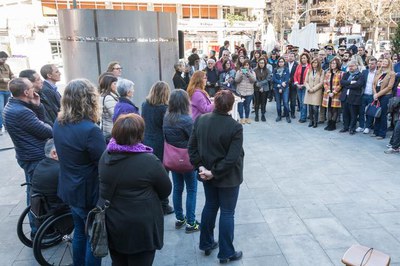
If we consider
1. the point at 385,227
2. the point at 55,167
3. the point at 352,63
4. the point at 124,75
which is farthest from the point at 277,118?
the point at 55,167

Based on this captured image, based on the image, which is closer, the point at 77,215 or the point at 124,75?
the point at 77,215

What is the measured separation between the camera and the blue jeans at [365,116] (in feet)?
26.3

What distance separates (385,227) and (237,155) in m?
2.35

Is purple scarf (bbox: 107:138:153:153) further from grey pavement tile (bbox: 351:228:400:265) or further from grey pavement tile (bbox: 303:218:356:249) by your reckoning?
grey pavement tile (bbox: 351:228:400:265)

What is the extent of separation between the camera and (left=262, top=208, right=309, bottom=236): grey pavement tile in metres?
4.16

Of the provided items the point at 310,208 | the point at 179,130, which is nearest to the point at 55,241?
the point at 179,130

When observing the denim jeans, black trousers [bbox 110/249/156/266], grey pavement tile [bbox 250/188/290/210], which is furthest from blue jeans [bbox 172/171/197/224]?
the denim jeans

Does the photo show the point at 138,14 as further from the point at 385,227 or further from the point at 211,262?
the point at 385,227

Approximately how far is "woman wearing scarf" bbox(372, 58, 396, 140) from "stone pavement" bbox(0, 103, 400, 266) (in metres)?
0.41

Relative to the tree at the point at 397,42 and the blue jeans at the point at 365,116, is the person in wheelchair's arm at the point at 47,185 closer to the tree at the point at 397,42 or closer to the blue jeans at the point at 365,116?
the blue jeans at the point at 365,116

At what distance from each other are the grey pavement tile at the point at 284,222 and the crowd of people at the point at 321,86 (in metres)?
3.44

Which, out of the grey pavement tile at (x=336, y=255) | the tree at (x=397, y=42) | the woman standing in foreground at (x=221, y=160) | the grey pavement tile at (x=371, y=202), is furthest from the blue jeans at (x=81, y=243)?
the tree at (x=397, y=42)

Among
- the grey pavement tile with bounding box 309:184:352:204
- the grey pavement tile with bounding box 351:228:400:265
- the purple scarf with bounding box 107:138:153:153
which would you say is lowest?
the grey pavement tile with bounding box 351:228:400:265

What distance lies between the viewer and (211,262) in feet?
11.8
